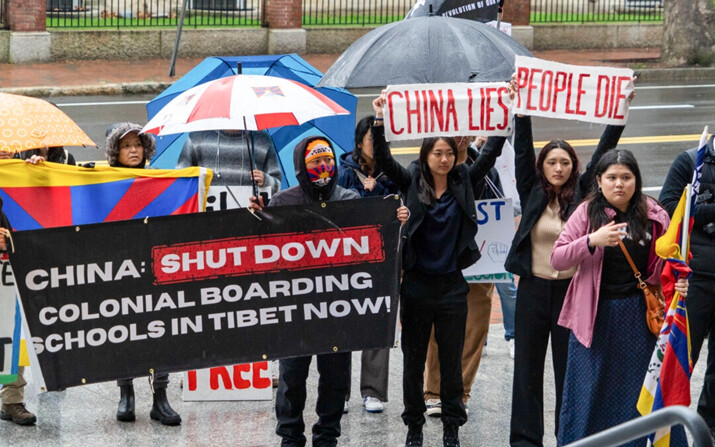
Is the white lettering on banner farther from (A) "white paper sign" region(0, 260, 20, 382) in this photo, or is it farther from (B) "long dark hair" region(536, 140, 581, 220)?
(B) "long dark hair" region(536, 140, 581, 220)

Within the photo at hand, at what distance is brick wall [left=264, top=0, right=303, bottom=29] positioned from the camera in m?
23.9

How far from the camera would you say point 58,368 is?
579 centimetres

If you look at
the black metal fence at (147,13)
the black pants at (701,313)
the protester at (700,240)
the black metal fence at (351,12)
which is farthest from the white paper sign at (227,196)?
the black metal fence at (351,12)

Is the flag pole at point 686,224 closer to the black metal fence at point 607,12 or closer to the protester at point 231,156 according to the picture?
the protester at point 231,156

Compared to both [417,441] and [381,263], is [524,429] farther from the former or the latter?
[381,263]

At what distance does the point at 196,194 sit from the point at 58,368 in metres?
1.35

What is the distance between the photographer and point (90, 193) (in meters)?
6.47

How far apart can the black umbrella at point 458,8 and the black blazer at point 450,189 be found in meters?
2.78

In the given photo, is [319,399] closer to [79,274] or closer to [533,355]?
[533,355]

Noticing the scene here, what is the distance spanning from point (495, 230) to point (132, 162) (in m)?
2.30

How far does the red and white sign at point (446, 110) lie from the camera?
6055 mm

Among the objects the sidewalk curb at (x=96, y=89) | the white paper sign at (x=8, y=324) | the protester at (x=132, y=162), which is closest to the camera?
the white paper sign at (x=8, y=324)

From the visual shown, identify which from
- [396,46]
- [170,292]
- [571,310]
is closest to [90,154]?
[396,46]

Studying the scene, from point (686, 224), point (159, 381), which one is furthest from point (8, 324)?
point (686, 224)
